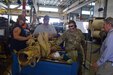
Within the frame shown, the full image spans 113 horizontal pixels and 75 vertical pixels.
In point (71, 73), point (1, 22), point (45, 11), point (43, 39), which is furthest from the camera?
point (45, 11)

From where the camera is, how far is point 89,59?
5160 millimetres

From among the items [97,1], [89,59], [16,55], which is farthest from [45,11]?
[16,55]

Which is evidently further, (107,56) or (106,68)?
(106,68)

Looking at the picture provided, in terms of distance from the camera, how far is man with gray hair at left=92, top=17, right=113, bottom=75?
3.06m

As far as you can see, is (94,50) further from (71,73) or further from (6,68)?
(6,68)

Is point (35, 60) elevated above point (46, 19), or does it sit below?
below

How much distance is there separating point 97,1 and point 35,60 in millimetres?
3982

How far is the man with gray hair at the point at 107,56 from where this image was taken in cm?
306

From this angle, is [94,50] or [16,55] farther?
[94,50]

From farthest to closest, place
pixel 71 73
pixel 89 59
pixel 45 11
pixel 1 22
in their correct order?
pixel 45 11 → pixel 1 22 → pixel 89 59 → pixel 71 73

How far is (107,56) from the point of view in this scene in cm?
308

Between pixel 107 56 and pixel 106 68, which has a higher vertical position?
pixel 107 56

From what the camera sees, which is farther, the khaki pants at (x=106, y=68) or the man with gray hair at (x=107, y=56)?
the khaki pants at (x=106, y=68)

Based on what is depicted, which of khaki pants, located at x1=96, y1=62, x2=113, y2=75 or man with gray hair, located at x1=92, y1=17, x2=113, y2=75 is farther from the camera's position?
khaki pants, located at x1=96, y1=62, x2=113, y2=75
